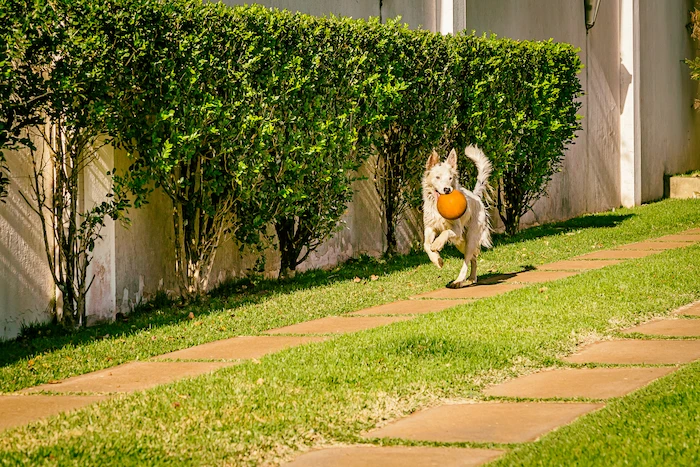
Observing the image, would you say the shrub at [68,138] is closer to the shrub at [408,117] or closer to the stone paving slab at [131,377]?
the stone paving slab at [131,377]

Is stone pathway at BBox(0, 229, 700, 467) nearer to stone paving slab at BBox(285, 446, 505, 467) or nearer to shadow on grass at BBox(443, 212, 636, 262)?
stone paving slab at BBox(285, 446, 505, 467)

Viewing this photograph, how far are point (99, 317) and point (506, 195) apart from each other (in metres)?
7.80

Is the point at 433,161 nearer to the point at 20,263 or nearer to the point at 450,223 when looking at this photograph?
the point at 450,223

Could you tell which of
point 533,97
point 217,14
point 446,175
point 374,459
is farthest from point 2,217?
point 533,97

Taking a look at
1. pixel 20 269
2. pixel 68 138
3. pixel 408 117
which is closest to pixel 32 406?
pixel 20 269

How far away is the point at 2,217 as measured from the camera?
25.5ft

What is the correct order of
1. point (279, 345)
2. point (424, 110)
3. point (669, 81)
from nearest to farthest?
point (279, 345)
point (424, 110)
point (669, 81)

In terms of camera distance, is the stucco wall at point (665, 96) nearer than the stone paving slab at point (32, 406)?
No

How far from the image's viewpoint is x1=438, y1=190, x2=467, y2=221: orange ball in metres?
9.38

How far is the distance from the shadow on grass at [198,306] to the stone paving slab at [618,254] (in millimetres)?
1558

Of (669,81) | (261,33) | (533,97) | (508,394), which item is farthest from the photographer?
(669,81)

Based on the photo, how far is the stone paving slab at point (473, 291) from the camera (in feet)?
30.4

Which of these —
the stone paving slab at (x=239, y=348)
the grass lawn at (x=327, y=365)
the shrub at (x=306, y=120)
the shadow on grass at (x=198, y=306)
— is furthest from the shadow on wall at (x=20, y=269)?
the shrub at (x=306, y=120)

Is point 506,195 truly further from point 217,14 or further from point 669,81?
point 669,81
